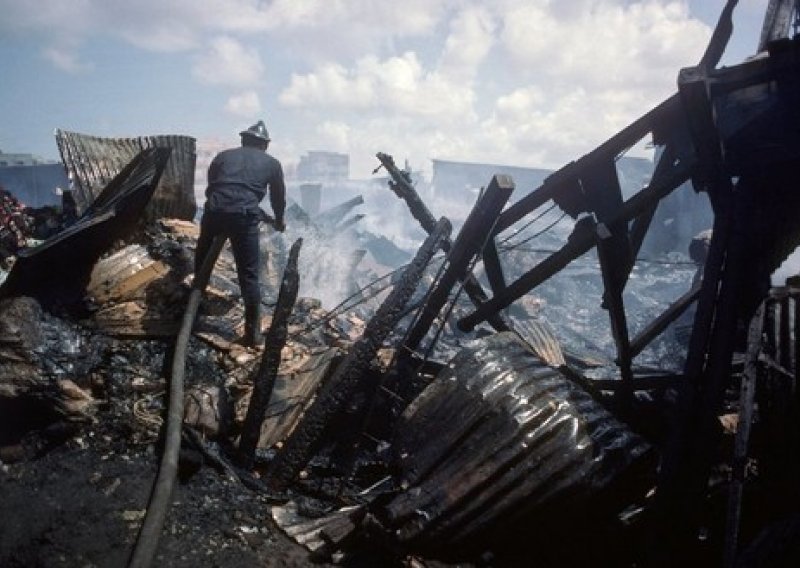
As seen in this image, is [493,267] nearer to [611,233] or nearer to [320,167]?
[611,233]

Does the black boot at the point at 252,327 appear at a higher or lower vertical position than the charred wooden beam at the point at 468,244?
lower

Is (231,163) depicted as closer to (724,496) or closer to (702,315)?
(702,315)

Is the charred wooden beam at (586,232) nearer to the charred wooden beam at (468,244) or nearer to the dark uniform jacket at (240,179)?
the charred wooden beam at (468,244)

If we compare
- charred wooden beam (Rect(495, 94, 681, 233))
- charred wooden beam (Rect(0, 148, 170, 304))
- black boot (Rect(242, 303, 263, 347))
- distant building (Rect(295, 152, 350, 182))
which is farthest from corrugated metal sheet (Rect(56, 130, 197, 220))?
distant building (Rect(295, 152, 350, 182))

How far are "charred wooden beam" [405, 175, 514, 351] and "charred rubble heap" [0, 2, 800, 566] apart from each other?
0.06ft

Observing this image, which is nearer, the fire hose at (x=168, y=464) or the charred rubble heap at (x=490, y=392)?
the fire hose at (x=168, y=464)

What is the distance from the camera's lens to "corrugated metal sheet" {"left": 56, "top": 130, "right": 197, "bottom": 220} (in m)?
6.78

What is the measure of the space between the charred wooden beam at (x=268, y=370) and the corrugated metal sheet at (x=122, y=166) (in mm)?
4207

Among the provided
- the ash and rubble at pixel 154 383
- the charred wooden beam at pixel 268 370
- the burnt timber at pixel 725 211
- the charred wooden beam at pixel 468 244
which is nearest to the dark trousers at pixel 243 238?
the ash and rubble at pixel 154 383

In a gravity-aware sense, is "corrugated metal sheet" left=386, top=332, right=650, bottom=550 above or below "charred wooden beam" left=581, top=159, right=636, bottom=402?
below

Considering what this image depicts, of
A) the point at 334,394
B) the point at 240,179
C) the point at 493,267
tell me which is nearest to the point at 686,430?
the point at 493,267

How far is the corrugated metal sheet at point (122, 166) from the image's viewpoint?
6777 millimetres

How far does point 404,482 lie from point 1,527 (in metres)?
2.41

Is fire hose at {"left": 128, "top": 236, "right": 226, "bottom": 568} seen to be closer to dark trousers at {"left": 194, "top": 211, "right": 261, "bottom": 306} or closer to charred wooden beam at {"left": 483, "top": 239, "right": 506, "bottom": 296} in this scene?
dark trousers at {"left": 194, "top": 211, "right": 261, "bottom": 306}
